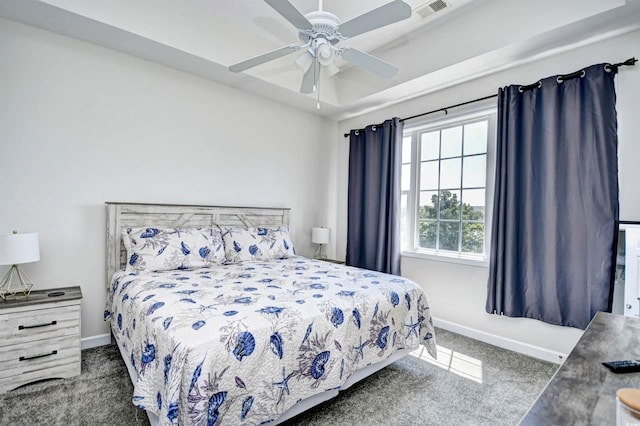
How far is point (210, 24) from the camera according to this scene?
2896 mm

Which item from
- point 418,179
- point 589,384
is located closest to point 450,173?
point 418,179

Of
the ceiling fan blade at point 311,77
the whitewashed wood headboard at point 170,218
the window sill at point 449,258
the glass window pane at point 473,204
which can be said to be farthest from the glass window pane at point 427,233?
the ceiling fan blade at point 311,77

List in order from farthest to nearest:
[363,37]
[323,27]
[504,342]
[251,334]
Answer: [363,37] → [504,342] → [323,27] → [251,334]

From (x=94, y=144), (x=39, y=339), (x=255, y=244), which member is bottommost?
(x=39, y=339)

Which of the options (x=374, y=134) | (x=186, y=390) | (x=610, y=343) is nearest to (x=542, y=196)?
(x=610, y=343)

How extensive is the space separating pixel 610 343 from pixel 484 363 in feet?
5.20

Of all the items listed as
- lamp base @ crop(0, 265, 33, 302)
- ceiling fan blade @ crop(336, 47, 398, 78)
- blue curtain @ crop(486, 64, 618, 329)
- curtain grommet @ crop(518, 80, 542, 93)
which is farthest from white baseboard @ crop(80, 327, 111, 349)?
curtain grommet @ crop(518, 80, 542, 93)

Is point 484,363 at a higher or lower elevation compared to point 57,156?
lower

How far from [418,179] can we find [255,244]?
2047 millimetres

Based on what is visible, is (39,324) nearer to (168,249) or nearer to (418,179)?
(168,249)

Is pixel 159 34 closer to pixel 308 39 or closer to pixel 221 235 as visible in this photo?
pixel 308 39

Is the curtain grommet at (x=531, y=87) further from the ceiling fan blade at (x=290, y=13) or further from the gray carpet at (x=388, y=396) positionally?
the gray carpet at (x=388, y=396)

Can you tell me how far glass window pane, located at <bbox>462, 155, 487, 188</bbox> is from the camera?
311cm

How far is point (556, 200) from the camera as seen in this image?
8.14 feet
